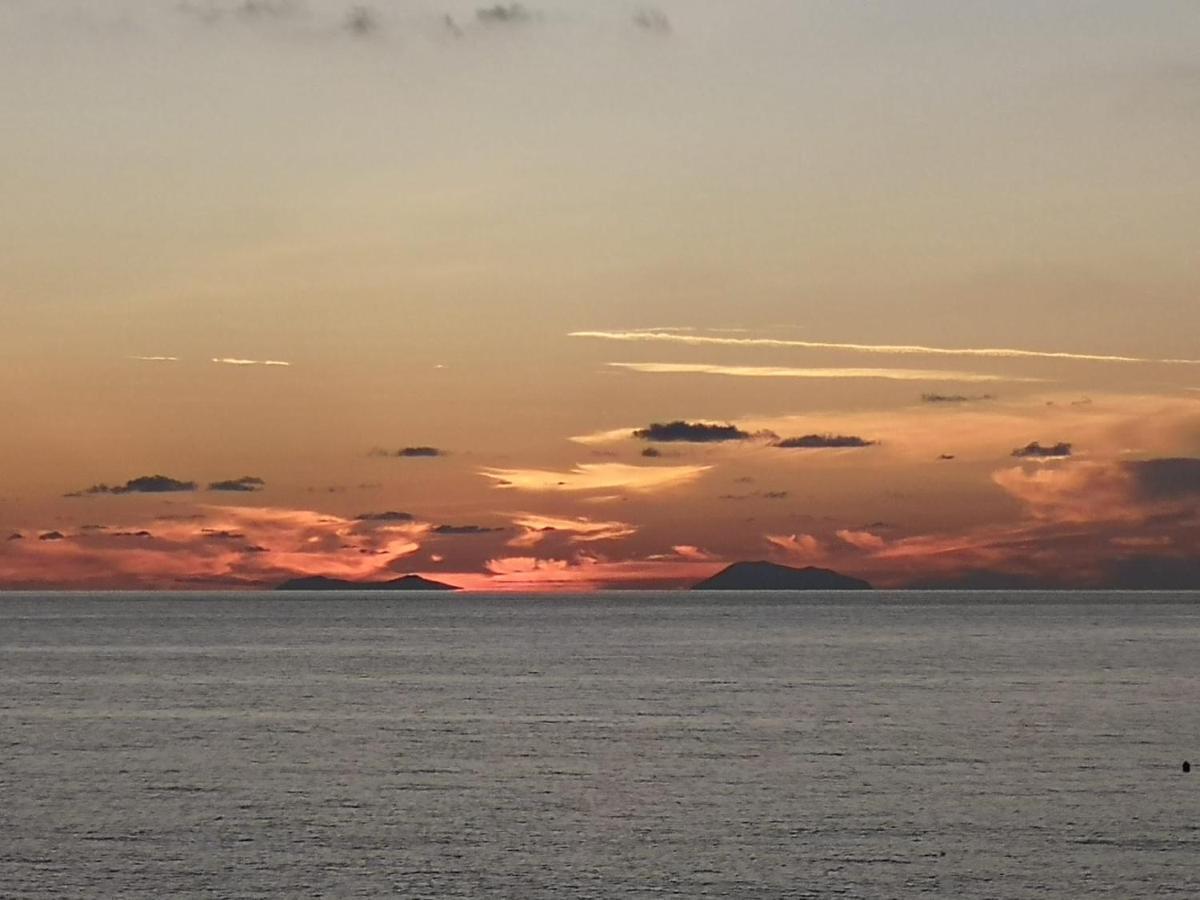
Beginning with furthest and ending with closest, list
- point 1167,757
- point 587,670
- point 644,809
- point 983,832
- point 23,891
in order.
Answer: point 587,670 → point 1167,757 → point 644,809 → point 983,832 → point 23,891

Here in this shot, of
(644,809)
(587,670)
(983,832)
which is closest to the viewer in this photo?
(983,832)

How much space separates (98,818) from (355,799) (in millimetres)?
11135

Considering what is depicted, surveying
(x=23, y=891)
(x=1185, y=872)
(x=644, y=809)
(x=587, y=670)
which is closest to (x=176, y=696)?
(x=587, y=670)

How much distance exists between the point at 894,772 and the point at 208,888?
38.6 metres

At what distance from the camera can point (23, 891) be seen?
52.4 metres

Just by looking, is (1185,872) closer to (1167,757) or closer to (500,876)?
(500,876)

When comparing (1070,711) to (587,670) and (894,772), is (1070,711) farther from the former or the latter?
(587,670)

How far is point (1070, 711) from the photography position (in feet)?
378

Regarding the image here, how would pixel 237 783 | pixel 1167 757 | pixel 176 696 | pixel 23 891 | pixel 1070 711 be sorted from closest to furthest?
pixel 23 891
pixel 237 783
pixel 1167 757
pixel 1070 711
pixel 176 696

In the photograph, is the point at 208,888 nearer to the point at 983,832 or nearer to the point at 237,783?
the point at 237,783

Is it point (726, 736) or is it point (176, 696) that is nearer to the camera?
point (726, 736)

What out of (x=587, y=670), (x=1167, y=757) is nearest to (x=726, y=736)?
(x=1167, y=757)

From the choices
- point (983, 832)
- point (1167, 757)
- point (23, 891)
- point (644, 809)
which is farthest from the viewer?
point (1167, 757)

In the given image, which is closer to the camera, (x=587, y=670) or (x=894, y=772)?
(x=894, y=772)
